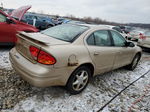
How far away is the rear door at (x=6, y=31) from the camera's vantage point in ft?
15.5

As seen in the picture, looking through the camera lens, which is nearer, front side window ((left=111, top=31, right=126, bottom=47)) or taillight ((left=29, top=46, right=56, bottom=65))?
taillight ((left=29, top=46, right=56, bottom=65))

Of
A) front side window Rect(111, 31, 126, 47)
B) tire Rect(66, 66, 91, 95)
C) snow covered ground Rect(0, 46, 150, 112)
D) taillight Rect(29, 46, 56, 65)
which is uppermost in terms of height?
front side window Rect(111, 31, 126, 47)

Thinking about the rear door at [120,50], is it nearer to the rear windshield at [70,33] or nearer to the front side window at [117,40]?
the front side window at [117,40]

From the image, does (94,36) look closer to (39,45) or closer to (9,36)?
(39,45)

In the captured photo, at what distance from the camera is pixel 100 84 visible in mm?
3586

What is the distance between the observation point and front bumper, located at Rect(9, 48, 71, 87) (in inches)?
87.4

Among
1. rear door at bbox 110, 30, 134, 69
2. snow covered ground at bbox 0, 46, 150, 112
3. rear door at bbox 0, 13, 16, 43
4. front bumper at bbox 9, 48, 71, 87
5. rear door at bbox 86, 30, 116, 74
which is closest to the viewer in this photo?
front bumper at bbox 9, 48, 71, 87

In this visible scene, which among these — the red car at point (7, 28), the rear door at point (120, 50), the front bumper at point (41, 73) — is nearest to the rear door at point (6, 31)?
the red car at point (7, 28)

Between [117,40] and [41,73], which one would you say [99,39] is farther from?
[41,73]

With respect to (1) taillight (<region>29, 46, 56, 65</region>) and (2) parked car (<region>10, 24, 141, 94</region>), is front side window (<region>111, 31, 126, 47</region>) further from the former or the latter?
(1) taillight (<region>29, 46, 56, 65</region>)

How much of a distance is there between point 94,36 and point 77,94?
54.8 inches

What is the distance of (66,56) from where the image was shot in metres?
2.36

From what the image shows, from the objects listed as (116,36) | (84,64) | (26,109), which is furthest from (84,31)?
(26,109)

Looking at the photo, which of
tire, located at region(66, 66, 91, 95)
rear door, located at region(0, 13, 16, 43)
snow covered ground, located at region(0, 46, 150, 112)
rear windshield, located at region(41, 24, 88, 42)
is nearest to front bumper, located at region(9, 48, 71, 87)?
tire, located at region(66, 66, 91, 95)
